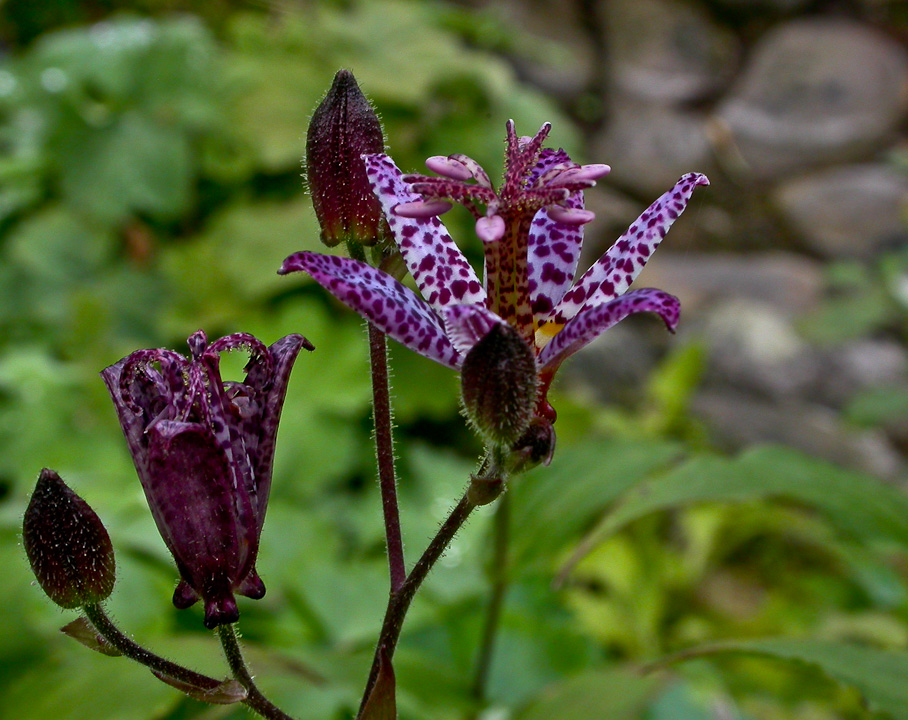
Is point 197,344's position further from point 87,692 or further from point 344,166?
point 87,692

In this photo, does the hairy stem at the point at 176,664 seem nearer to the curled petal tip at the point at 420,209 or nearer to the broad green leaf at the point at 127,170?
the curled petal tip at the point at 420,209

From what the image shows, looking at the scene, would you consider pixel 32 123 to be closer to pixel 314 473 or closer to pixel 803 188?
pixel 314 473

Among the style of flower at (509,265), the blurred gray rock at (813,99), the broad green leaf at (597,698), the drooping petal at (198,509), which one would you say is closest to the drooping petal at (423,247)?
the style of flower at (509,265)

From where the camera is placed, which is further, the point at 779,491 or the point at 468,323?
the point at 779,491

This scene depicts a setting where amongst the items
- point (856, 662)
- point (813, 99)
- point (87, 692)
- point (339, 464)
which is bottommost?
point (339, 464)

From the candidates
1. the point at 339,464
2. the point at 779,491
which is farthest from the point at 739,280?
the point at 779,491

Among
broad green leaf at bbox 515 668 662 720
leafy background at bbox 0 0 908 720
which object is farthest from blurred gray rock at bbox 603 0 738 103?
broad green leaf at bbox 515 668 662 720

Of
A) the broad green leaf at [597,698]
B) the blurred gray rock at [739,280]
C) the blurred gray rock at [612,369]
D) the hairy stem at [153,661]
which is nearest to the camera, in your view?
the hairy stem at [153,661]

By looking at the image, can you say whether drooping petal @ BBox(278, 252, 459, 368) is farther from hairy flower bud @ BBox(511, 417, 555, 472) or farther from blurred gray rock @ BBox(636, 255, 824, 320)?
blurred gray rock @ BBox(636, 255, 824, 320)
